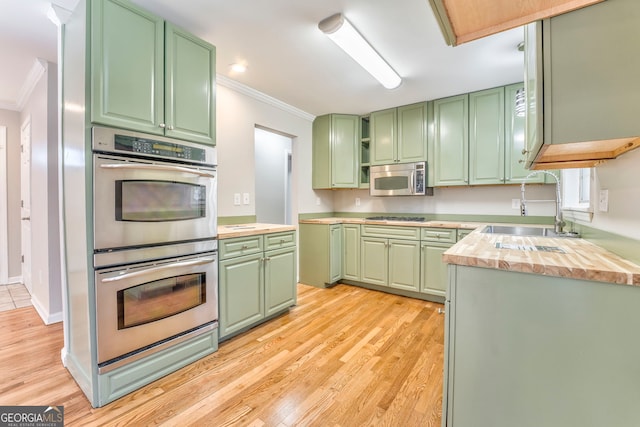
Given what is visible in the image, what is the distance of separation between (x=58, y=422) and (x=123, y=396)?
276 mm

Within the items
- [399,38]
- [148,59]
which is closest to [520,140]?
[399,38]

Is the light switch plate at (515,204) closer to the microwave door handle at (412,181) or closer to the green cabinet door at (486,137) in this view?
the green cabinet door at (486,137)

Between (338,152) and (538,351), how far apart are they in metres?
3.27

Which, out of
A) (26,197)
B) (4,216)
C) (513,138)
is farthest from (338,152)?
(4,216)

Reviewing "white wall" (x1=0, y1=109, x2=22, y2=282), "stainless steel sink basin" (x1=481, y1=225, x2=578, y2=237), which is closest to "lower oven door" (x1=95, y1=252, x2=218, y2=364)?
"stainless steel sink basin" (x1=481, y1=225, x2=578, y2=237)

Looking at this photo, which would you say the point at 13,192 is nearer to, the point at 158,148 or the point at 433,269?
the point at 158,148

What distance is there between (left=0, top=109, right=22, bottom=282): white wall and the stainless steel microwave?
4779 millimetres

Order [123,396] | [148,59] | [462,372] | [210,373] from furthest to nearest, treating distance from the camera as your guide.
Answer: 1. [210,373]
2. [148,59]
3. [123,396]
4. [462,372]

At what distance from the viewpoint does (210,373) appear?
1.85 m

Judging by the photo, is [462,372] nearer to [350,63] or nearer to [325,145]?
[350,63]

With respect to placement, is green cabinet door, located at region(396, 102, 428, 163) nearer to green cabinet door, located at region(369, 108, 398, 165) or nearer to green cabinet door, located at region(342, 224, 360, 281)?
green cabinet door, located at region(369, 108, 398, 165)

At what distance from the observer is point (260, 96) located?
3.22 m

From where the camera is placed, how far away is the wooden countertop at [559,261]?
0.96 meters

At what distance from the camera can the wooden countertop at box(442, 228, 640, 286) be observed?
0.96 meters
